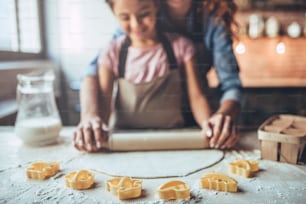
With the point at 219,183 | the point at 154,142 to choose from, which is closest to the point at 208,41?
the point at 154,142

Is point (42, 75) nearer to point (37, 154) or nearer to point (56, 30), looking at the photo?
point (56, 30)

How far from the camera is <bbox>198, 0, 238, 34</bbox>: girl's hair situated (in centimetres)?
74

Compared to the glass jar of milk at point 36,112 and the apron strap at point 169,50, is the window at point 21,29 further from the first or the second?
the apron strap at point 169,50

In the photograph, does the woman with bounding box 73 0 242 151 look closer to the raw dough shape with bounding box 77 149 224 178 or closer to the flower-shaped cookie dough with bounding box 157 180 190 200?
the raw dough shape with bounding box 77 149 224 178

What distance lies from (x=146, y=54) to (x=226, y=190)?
0.39 m

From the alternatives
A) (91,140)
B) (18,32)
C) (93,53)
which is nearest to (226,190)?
(91,140)

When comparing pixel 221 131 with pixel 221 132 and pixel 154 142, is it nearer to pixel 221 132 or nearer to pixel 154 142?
pixel 221 132

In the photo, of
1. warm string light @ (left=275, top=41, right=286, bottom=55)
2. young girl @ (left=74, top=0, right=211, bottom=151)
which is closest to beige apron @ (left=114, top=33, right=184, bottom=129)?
young girl @ (left=74, top=0, right=211, bottom=151)

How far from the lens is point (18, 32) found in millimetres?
753

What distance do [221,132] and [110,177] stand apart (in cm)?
26

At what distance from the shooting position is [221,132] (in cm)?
67

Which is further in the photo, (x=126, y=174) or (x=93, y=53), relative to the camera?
(x=93, y=53)

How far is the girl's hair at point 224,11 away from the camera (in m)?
0.74

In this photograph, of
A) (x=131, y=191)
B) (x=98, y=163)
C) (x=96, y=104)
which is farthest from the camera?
(x=96, y=104)
